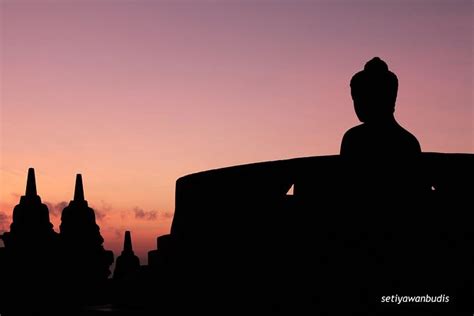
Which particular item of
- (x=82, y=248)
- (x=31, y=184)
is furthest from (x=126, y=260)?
(x=31, y=184)

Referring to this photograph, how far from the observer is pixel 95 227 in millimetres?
20609

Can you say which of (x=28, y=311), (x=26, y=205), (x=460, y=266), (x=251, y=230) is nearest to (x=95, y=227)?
(x=26, y=205)

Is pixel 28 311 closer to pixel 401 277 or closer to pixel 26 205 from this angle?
pixel 26 205

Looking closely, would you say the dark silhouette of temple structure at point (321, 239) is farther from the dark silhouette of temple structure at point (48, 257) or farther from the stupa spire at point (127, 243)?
the stupa spire at point (127, 243)

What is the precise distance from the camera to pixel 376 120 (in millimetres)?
8195

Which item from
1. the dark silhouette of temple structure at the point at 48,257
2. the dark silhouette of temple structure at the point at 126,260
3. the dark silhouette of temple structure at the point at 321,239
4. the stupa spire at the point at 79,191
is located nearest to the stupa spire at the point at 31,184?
the dark silhouette of temple structure at the point at 48,257

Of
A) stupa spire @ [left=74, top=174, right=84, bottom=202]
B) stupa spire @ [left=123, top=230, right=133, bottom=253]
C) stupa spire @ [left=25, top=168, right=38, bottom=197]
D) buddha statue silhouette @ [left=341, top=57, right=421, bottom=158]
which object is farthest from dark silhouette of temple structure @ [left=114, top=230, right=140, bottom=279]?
buddha statue silhouette @ [left=341, top=57, right=421, bottom=158]

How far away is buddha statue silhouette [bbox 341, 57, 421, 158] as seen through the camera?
8.00 metres

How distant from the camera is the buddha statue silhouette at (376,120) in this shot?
315 inches

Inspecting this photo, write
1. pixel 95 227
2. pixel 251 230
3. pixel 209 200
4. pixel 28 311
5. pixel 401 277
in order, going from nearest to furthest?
pixel 401 277, pixel 251 230, pixel 209 200, pixel 28 311, pixel 95 227

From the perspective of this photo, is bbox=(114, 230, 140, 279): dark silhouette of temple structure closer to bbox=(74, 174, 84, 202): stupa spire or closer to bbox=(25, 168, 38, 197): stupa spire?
bbox=(74, 174, 84, 202): stupa spire

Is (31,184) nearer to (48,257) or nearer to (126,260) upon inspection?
(48,257)

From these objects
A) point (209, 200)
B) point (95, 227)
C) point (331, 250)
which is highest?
point (95, 227)

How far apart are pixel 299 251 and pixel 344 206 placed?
2.04ft
